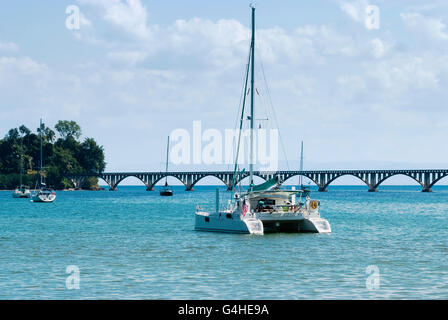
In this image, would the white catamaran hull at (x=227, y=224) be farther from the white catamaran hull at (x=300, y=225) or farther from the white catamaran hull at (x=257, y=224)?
the white catamaran hull at (x=300, y=225)

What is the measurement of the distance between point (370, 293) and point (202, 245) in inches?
763

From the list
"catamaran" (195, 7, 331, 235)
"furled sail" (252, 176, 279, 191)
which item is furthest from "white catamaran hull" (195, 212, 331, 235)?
"furled sail" (252, 176, 279, 191)

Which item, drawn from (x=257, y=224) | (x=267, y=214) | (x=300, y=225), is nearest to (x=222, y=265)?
(x=257, y=224)

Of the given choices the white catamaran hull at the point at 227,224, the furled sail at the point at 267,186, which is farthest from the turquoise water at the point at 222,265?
the furled sail at the point at 267,186

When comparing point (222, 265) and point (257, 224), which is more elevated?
point (257, 224)

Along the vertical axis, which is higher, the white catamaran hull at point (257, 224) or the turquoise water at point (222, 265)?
the white catamaran hull at point (257, 224)

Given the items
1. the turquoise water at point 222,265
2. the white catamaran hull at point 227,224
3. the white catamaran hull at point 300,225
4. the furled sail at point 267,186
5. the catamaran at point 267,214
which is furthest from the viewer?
the furled sail at point 267,186

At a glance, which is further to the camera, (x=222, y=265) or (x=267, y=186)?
(x=267, y=186)

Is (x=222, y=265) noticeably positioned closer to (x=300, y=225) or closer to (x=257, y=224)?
(x=257, y=224)

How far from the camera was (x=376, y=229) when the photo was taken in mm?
63625

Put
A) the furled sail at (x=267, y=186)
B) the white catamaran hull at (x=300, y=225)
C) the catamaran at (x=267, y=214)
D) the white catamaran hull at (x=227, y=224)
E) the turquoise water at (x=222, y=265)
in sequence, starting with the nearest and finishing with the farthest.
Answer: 1. the turquoise water at (x=222, y=265)
2. the white catamaran hull at (x=227, y=224)
3. the catamaran at (x=267, y=214)
4. the white catamaran hull at (x=300, y=225)
5. the furled sail at (x=267, y=186)

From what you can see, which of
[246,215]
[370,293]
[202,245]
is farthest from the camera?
[246,215]
